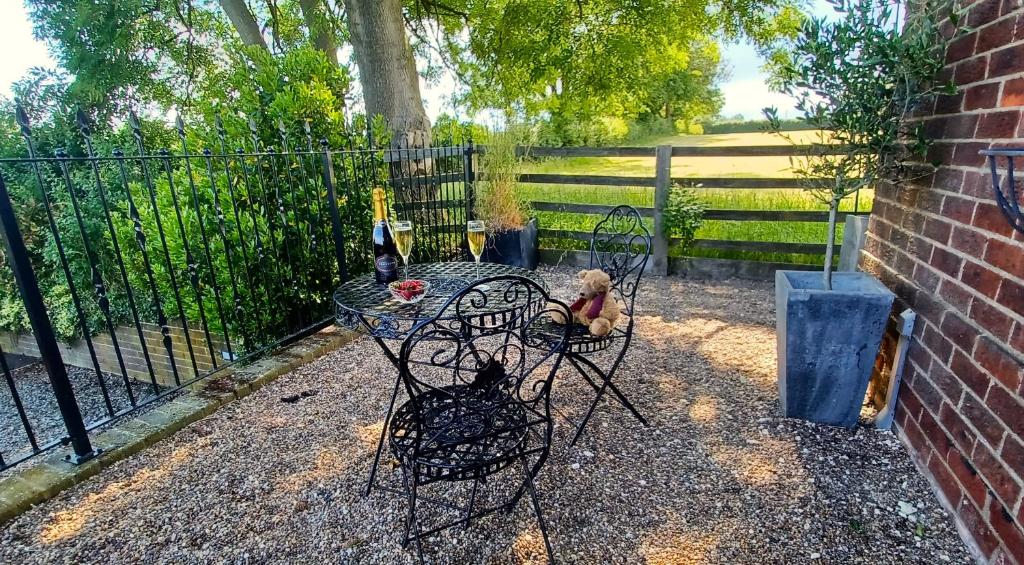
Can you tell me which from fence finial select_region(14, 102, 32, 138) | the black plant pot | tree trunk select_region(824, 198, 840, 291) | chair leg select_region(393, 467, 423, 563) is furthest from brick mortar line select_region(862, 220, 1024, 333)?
fence finial select_region(14, 102, 32, 138)

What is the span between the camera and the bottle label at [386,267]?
2107 mm

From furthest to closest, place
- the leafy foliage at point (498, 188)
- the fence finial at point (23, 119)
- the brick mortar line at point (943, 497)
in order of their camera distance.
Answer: the leafy foliage at point (498, 188)
the fence finial at point (23, 119)
the brick mortar line at point (943, 497)

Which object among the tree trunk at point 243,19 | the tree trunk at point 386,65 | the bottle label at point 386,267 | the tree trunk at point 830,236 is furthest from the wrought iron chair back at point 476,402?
the tree trunk at point 243,19

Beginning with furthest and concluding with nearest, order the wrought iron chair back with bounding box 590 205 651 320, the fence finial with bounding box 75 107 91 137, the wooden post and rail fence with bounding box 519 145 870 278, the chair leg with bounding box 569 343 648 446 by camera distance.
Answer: the wooden post and rail fence with bounding box 519 145 870 278 → the wrought iron chair back with bounding box 590 205 651 320 → the chair leg with bounding box 569 343 648 446 → the fence finial with bounding box 75 107 91 137

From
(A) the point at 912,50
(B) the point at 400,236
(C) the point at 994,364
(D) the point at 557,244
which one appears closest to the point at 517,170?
(D) the point at 557,244

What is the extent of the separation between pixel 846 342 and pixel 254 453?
98.2 inches

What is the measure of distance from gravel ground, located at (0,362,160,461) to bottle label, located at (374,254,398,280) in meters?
4.13

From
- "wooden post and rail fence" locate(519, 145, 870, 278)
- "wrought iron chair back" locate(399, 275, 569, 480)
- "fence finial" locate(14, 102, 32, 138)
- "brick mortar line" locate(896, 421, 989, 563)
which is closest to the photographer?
"wrought iron chair back" locate(399, 275, 569, 480)

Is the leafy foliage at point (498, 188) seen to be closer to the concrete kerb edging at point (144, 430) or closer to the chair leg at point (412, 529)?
the concrete kerb edging at point (144, 430)

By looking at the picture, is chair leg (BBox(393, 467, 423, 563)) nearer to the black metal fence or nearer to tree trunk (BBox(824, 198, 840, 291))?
the black metal fence

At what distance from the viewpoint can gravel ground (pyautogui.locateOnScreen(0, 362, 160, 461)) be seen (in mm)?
4688

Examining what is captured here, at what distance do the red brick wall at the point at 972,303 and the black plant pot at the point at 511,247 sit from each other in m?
2.99

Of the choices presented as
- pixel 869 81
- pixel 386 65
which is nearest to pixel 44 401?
pixel 386 65

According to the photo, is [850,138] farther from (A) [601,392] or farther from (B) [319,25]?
(B) [319,25]
